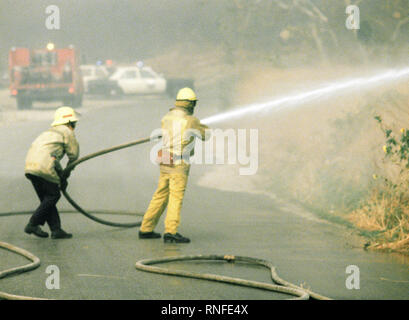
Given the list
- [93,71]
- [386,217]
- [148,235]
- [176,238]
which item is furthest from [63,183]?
[93,71]

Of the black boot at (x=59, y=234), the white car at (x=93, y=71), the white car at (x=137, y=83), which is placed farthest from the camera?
the white car at (x=93, y=71)

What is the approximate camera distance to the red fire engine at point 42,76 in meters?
34.8

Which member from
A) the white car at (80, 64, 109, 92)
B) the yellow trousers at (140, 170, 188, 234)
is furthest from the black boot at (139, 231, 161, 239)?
the white car at (80, 64, 109, 92)

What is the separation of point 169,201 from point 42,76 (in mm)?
25007

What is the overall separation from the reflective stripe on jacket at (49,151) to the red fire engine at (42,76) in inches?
952

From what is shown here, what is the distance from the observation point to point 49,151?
1091 cm

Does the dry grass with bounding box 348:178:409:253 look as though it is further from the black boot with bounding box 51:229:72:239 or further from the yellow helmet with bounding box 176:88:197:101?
the black boot with bounding box 51:229:72:239

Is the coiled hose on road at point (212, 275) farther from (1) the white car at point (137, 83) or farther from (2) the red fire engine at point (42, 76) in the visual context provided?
(1) the white car at point (137, 83)

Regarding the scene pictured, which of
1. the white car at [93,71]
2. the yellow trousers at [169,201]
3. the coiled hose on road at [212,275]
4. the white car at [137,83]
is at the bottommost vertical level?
the coiled hose on road at [212,275]

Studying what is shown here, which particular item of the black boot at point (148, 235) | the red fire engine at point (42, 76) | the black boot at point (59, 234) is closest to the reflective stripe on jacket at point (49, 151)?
the black boot at point (59, 234)

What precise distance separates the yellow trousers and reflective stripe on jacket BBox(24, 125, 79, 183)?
1.13 metres

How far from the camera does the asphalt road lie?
824 cm

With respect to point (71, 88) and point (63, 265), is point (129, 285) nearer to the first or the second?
point (63, 265)

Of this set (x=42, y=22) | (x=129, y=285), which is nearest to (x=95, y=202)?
(x=129, y=285)
